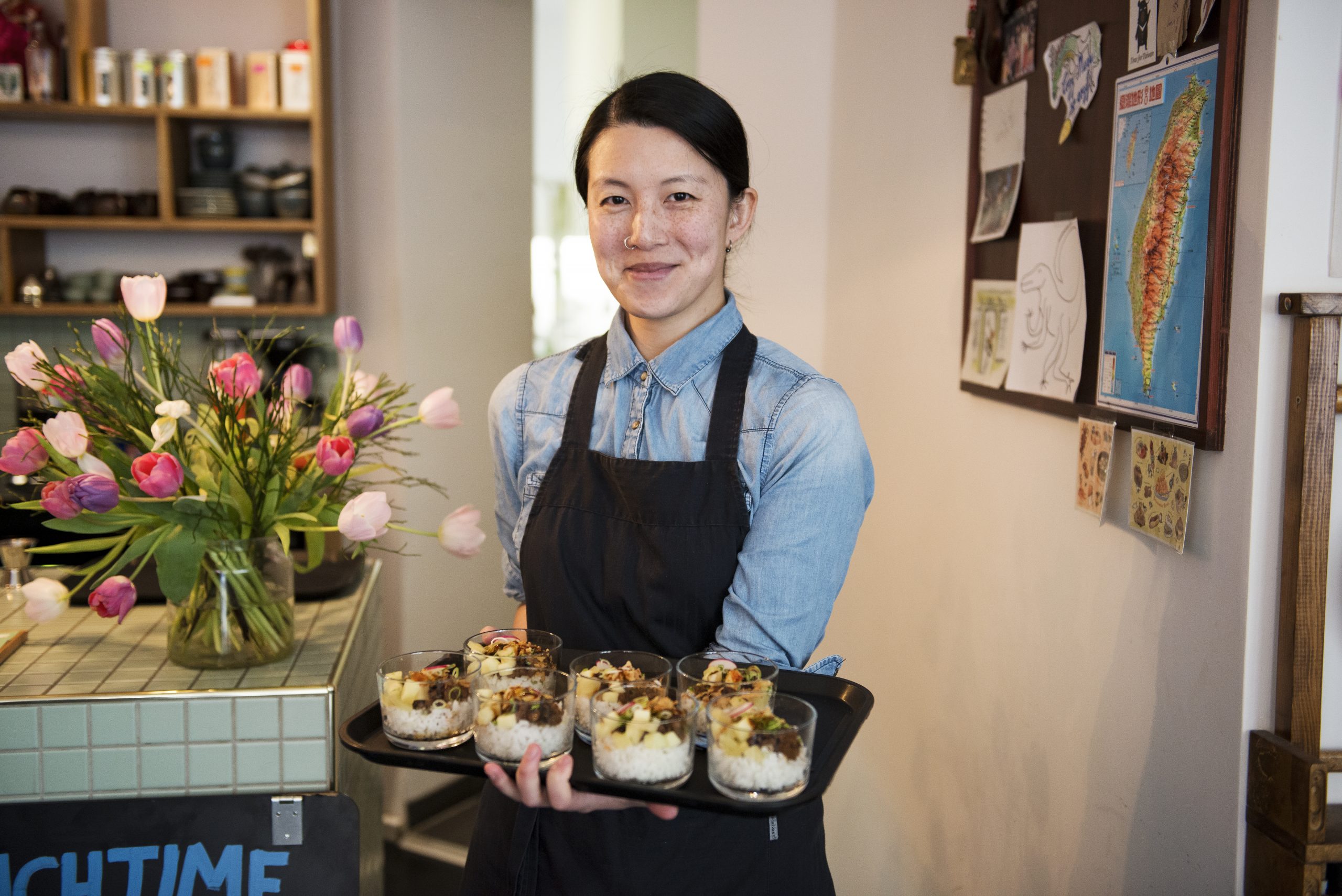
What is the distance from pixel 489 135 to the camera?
11.7 ft

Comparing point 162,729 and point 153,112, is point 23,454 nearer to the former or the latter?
point 162,729

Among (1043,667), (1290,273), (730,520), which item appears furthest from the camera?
(1043,667)

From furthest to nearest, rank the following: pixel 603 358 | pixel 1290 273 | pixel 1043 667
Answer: pixel 1043 667
pixel 603 358
pixel 1290 273

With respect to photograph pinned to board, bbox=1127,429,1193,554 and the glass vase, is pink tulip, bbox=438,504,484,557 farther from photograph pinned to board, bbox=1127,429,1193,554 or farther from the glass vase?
photograph pinned to board, bbox=1127,429,1193,554

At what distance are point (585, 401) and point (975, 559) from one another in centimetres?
108

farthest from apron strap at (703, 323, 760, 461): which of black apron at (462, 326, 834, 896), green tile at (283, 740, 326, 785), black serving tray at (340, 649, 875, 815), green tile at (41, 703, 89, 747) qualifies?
green tile at (41, 703, 89, 747)

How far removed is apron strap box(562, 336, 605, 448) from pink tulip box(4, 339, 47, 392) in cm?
67

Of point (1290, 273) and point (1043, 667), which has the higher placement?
point (1290, 273)

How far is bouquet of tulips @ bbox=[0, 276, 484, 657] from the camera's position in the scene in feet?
4.46

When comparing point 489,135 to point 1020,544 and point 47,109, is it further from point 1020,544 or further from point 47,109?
point 1020,544

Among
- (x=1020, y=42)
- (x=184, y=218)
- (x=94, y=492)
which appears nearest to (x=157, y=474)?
(x=94, y=492)

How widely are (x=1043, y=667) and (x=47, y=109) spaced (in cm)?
329

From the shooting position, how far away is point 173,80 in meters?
3.38

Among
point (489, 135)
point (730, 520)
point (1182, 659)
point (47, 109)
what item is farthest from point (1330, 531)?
point (47, 109)
